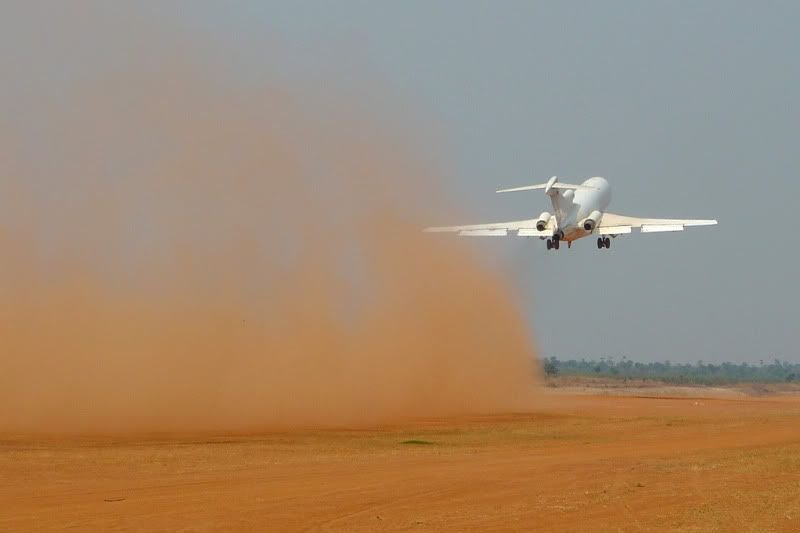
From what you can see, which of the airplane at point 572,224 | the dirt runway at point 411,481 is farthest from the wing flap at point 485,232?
the dirt runway at point 411,481

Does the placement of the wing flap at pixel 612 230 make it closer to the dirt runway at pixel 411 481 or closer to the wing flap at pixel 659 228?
the wing flap at pixel 659 228

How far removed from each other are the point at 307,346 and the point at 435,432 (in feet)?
65.0

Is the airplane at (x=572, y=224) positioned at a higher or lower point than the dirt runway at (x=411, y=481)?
higher

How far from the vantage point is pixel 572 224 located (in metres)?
67.8

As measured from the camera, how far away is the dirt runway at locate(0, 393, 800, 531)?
27969mm

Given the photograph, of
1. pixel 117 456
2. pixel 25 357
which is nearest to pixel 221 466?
pixel 117 456

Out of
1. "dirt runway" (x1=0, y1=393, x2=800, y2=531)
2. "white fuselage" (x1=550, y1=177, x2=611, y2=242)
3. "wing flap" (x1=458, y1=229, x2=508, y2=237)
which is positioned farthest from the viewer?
"wing flap" (x1=458, y1=229, x2=508, y2=237)

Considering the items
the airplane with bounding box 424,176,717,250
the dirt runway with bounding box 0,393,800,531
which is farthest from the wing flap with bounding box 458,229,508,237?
the dirt runway with bounding box 0,393,800,531

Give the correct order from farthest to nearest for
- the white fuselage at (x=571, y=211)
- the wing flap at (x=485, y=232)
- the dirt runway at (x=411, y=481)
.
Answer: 1. the wing flap at (x=485, y=232)
2. the white fuselage at (x=571, y=211)
3. the dirt runway at (x=411, y=481)

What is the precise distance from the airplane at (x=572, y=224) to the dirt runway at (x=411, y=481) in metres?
13.8

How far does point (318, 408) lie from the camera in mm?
67438

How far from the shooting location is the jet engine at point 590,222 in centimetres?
6775

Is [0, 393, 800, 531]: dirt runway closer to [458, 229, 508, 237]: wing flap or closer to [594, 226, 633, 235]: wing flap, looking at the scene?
[594, 226, 633, 235]: wing flap

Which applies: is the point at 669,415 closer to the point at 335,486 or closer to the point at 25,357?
the point at 25,357
